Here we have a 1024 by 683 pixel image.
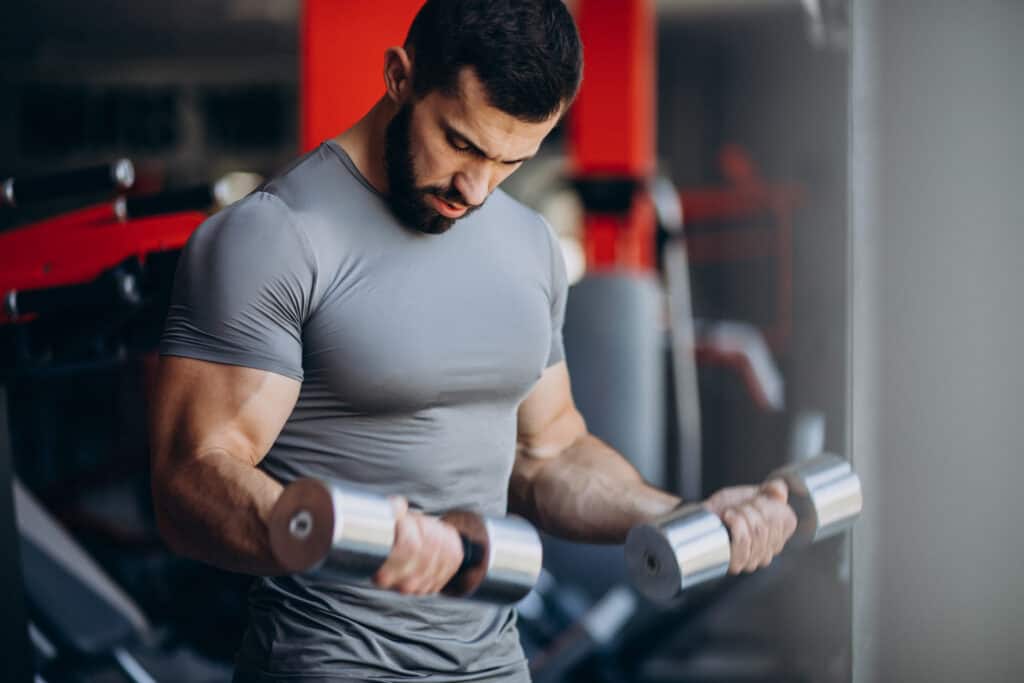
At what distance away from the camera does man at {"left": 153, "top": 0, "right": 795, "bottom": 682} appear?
1053mm

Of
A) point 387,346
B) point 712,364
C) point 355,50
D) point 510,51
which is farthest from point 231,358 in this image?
point 712,364

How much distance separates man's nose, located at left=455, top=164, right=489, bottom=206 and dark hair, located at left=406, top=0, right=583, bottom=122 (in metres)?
0.07

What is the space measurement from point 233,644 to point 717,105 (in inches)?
319

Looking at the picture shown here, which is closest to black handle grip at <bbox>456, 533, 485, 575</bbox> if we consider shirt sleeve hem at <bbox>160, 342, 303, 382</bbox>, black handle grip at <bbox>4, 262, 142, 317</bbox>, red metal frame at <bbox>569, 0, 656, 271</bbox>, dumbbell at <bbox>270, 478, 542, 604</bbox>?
dumbbell at <bbox>270, 478, 542, 604</bbox>

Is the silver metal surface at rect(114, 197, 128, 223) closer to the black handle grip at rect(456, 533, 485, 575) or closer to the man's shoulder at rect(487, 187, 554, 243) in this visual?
the man's shoulder at rect(487, 187, 554, 243)

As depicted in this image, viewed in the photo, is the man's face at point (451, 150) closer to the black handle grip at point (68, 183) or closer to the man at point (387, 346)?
the man at point (387, 346)

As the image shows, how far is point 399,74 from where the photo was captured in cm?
115

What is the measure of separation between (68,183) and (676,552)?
3.08ft

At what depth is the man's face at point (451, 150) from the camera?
110 centimetres

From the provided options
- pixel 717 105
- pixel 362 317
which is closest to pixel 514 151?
pixel 362 317

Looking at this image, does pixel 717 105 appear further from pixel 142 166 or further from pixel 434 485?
pixel 434 485

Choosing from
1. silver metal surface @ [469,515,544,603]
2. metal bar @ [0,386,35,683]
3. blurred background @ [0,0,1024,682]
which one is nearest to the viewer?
silver metal surface @ [469,515,544,603]

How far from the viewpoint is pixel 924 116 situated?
1.14 meters

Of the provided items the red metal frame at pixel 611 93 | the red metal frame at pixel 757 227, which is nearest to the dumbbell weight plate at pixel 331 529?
the red metal frame at pixel 611 93
